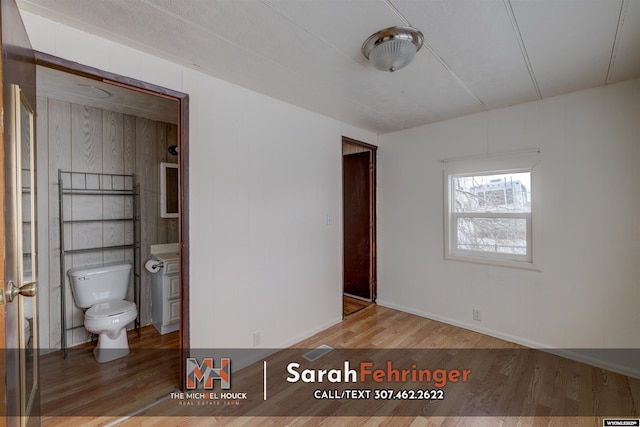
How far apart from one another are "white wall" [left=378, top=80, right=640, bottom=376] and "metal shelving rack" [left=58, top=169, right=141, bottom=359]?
3.19 m

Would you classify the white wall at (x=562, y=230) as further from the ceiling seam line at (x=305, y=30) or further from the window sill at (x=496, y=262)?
the ceiling seam line at (x=305, y=30)

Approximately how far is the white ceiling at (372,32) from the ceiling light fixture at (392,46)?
0.05m

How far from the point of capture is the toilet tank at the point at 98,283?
255 centimetres

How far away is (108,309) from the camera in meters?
2.49

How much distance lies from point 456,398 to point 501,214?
5.85 ft

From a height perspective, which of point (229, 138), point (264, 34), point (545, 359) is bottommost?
point (545, 359)

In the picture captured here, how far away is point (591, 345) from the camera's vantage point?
2406mm

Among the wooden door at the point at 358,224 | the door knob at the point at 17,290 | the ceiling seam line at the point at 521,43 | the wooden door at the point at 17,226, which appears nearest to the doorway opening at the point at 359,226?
the wooden door at the point at 358,224

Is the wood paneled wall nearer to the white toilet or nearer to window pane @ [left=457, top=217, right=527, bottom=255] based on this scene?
the white toilet

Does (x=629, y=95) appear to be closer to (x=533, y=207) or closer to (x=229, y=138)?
(x=533, y=207)

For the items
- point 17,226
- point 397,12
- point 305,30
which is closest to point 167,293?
point 17,226

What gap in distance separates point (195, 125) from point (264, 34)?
82 centimetres

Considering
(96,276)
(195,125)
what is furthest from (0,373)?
(96,276)

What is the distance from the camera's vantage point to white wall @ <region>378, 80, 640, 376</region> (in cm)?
226
